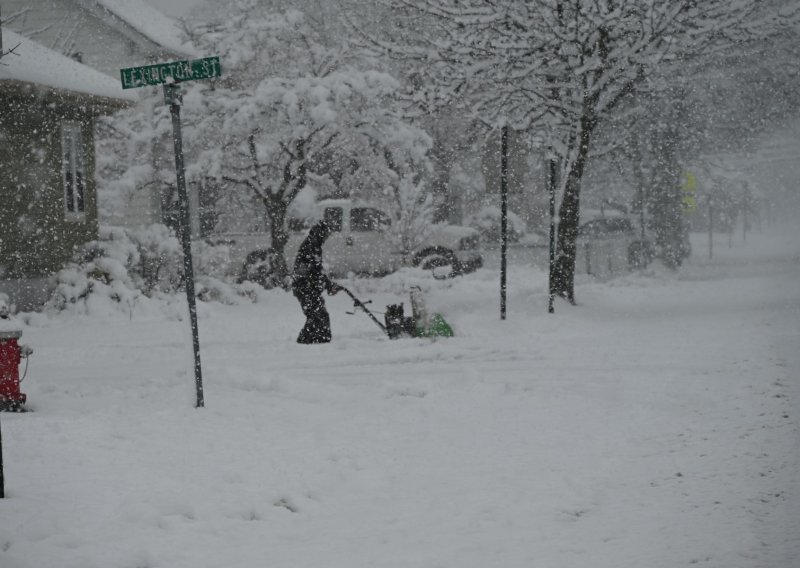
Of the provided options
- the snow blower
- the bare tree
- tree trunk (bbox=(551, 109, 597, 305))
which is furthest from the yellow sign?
the snow blower

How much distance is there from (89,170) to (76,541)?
15.0 meters

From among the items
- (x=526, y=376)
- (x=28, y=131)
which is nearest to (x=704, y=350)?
(x=526, y=376)

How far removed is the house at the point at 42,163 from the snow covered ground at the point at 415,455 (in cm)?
505

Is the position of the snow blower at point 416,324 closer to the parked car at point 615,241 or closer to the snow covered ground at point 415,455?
the snow covered ground at point 415,455

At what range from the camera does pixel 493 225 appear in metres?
26.7

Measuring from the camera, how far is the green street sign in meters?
6.84

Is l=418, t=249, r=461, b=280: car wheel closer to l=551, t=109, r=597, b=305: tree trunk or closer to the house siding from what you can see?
l=551, t=109, r=597, b=305: tree trunk

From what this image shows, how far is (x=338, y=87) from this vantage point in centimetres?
1891

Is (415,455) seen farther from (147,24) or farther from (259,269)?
(147,24)

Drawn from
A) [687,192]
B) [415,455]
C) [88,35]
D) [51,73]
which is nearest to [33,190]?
[51,73]

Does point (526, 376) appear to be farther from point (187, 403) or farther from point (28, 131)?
point (28, 131)

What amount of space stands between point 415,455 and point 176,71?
3517 mm

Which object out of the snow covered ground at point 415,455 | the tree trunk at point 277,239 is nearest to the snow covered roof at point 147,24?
the tree trunk at point 277,239

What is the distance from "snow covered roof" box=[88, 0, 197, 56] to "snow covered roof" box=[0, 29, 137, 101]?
667 centimetres
